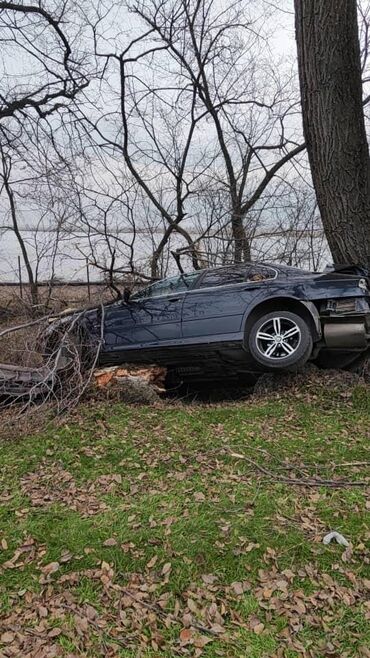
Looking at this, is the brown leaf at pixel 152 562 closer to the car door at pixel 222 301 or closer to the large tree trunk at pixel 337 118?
the car door at pixel 222 301

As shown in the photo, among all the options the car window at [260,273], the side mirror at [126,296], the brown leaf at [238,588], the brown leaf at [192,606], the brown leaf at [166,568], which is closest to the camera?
the brown leaf at [192,606]

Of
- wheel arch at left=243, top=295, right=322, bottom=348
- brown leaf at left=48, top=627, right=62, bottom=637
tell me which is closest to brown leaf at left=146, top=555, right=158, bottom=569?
brown leaf at left=48, top=627, right=62, bottom=637

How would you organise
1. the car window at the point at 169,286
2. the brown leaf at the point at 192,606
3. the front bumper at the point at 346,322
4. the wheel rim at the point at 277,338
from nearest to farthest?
the brown leaf at the point at 192,606 → the front bumper at the point at 346,322 → the wheel rim at the point at 277,338 → the car window at the point at 169,286

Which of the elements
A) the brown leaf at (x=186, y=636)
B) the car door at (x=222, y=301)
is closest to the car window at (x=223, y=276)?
the car door at (x=222, y=301)

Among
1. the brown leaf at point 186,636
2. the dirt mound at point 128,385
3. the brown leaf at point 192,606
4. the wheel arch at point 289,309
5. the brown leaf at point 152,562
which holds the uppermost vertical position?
the wheel arch at point 289,309

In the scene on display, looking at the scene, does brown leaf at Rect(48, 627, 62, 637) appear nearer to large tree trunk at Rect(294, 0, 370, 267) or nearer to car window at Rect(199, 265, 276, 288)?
car window at Rect(199, 265, 276, 288)

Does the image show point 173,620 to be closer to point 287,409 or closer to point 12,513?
point 12,513

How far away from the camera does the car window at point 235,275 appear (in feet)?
22.1

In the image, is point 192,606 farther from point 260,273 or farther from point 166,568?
point 260,273

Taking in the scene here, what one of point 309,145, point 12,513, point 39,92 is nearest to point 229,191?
point 39,92

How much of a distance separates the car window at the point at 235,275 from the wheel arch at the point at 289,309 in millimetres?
399

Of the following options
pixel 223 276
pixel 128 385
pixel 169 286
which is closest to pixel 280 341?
pixel 223 276

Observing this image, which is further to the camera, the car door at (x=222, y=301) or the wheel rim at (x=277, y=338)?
the car door at (x=222, y=301)

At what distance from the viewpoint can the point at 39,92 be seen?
12.3m
